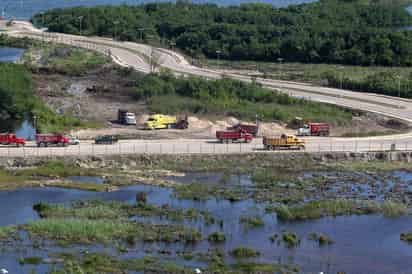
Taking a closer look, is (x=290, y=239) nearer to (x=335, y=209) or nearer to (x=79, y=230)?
(x=335, y=209)

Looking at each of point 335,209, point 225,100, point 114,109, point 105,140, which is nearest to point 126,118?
point 114,109

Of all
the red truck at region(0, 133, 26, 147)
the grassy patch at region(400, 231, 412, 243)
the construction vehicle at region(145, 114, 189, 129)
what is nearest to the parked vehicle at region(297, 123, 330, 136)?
the construction vehicle at region(145, 114, 189, 129)

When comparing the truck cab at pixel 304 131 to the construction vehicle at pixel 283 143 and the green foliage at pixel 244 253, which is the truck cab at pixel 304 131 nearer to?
the construction vehicle at pixel 283 143

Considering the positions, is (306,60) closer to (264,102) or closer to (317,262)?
(264,102)

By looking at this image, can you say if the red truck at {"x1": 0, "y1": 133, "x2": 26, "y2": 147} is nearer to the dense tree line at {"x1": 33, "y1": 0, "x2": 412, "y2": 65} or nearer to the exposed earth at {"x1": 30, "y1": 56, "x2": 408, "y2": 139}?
the exposed earth at {"x1": 30, "y1": 56, "x2": 408, "y2": 139}

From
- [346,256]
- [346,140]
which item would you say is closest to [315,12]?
[346,140]

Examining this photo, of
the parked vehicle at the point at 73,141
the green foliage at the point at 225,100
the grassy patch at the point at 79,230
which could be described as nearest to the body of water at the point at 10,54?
the green foliage at the point at 225,100
